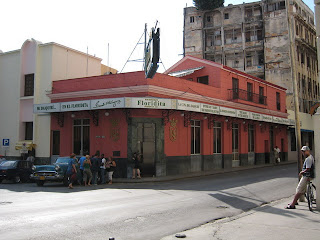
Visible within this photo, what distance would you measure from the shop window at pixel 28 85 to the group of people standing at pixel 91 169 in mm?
10838

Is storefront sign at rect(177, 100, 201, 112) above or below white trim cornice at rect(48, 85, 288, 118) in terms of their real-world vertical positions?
below

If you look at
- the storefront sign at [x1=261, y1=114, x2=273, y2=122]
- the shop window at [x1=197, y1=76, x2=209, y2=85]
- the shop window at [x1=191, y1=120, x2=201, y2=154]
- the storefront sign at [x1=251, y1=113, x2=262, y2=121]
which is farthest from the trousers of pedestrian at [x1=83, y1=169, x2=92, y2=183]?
the storefront sign at [x1=261, y1=114, x2=273, y2=122]

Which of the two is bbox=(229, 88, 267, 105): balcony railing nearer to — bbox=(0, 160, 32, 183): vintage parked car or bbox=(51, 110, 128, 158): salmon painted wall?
bbox=(51, 110, 128, 158): salmon painted wall

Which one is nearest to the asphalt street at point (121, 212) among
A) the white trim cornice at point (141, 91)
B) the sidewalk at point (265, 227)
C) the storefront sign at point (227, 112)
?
the sidewalk at point (265, 227)

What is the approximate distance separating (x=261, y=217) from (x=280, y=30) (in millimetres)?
41607

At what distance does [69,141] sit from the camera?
22.6 m

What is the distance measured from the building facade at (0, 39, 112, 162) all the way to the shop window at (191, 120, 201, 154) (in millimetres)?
10173

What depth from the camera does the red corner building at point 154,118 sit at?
66.0 feet

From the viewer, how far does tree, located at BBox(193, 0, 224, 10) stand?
161 ft

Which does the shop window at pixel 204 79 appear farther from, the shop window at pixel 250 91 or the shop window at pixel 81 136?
the shop window at pixel 81 136

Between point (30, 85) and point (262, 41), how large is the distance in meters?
32.9

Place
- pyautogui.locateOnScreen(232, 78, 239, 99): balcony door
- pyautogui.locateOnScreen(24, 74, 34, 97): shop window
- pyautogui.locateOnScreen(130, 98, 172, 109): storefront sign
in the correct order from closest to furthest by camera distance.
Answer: pyautogui.locateOnScreen(130, 98, 172, 109): storefront sign
pyautogui.locateOnScreen(24, 74, 34, 97): shop window
pyautogui.locateOnScreen(232, 78, 239, 99): balcony door

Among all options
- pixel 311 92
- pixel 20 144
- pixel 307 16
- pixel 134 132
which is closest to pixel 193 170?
pixel 134 132

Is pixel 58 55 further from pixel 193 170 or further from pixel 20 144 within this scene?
pixel 193 170
